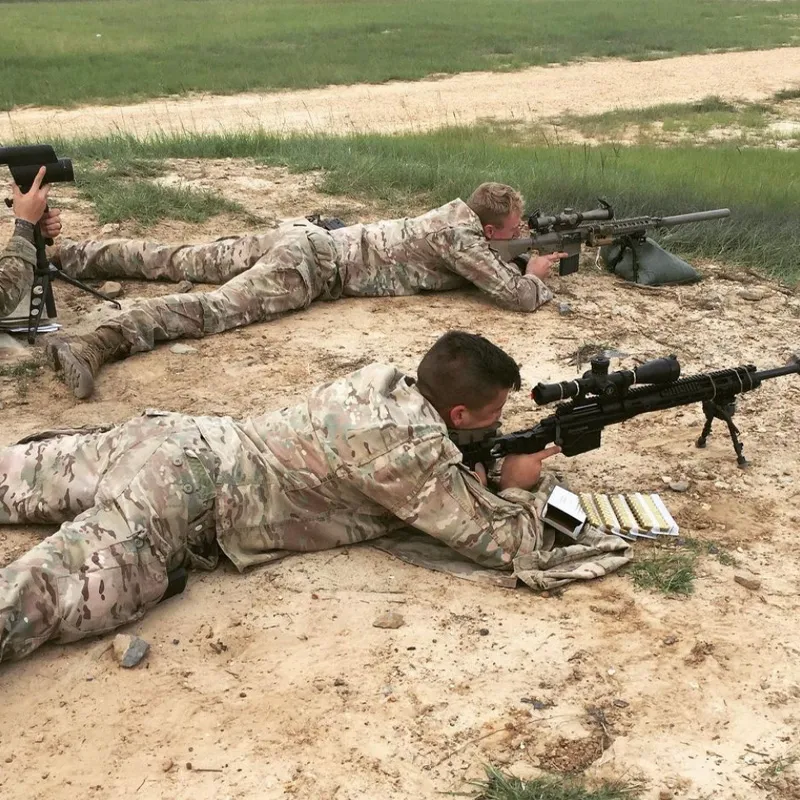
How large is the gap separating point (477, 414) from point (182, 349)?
9.17 feet

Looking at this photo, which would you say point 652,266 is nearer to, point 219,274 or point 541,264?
point 541,264

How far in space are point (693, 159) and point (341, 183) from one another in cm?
476

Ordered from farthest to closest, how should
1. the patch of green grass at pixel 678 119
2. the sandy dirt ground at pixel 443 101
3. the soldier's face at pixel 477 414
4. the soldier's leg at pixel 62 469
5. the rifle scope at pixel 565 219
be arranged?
the patch of green grass at pixel 678 119 < the sandy dirt ground at pixel 443 101 < the rifle scope at pixel 565 219 < the soldier's leg at pixel 62 469 < the soldier's face at pixel 477 414

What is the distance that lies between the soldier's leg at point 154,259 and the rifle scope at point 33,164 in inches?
56.7

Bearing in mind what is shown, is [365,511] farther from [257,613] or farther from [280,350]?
[280,350]

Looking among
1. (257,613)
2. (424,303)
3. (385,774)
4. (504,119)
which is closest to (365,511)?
(257,613)

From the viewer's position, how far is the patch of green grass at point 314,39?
1850 centimetres

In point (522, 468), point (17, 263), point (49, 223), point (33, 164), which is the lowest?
point (522, 468)

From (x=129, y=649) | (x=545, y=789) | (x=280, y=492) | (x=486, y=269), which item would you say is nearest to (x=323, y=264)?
(x=486, y=269)

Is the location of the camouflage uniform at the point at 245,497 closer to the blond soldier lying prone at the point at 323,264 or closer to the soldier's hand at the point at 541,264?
the blond soldier lying prone at the point at 323,264

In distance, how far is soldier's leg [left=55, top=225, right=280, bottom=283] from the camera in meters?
6.82

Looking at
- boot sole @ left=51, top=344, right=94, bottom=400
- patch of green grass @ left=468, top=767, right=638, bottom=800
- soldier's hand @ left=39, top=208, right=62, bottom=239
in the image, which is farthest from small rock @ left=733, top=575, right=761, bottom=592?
soldier's hand @ left=39, top=208, right=62, bottom=239

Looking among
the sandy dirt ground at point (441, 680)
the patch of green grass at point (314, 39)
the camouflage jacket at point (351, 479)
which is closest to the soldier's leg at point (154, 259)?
the sandy dirt ground at point (441, 680)

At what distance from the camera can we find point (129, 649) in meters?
3.29
